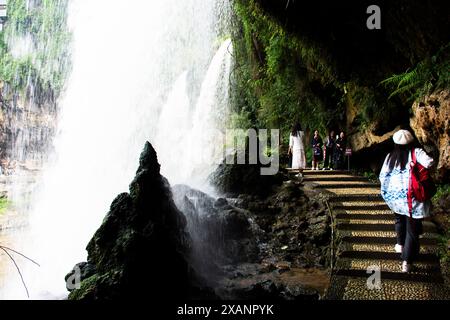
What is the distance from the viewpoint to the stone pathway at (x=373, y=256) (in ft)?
14.0

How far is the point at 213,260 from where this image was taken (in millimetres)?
8172

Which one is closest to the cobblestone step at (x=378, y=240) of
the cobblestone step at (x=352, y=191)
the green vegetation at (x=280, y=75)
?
the cobblestone step at (x=352, y=191)

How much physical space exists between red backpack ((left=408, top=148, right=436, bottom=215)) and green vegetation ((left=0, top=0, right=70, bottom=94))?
25.6 m

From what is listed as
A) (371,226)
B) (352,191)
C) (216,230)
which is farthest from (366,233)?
(216,230)

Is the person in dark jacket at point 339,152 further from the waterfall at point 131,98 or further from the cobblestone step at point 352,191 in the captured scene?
the waterfall at point 131,98

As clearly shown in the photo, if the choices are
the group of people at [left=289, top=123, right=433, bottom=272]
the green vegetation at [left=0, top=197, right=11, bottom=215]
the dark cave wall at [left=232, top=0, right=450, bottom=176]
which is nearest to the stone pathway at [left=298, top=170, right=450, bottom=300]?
the group of people at [left=289, top=123, right=433, bottom=272]

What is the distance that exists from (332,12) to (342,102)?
5.67m

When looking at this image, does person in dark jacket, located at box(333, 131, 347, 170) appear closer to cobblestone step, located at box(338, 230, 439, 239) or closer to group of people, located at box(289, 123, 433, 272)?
cobblestone step, located at box(338, 230, 439, 239)

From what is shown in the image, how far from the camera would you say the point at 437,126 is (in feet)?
21.7

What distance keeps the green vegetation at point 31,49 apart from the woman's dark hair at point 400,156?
83.0ft

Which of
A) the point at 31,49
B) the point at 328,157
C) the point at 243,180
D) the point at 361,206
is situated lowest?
the point at 361,206

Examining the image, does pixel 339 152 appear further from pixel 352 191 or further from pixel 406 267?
pixel 406 267

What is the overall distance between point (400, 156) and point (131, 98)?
1705 cm
